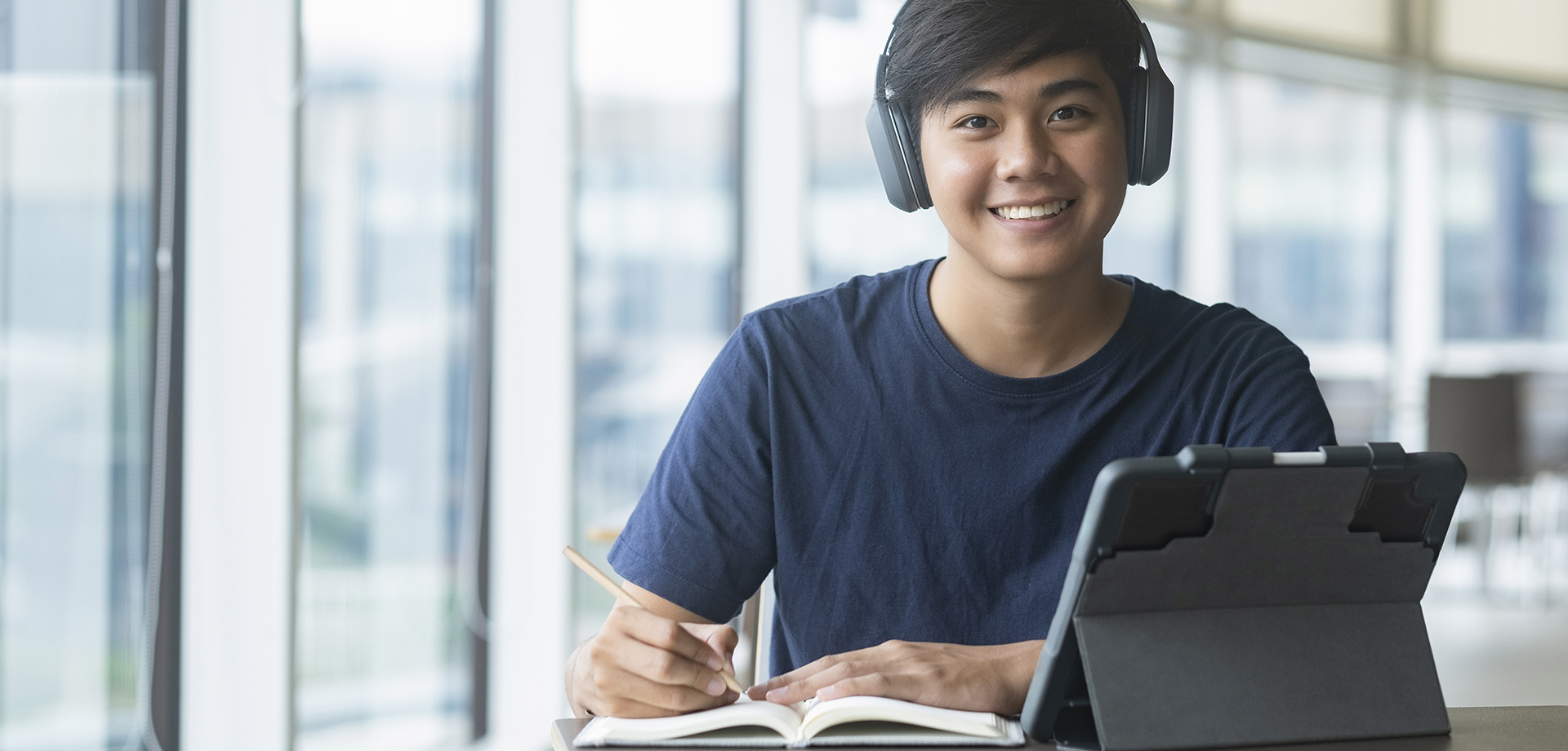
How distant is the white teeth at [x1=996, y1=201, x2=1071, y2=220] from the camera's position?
1.18 metres

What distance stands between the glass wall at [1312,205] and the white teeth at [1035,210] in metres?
5.51

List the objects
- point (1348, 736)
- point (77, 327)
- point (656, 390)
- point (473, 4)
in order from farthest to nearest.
A: point (656, 390), point (473, 4), point (77, 327), point (1348, 736)

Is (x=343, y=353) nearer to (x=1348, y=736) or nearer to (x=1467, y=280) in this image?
(x=1348, y=736)

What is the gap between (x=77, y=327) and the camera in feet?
6.52

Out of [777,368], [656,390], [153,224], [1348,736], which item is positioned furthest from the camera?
[656,390]

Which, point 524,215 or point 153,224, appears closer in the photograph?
Result: point 153,224

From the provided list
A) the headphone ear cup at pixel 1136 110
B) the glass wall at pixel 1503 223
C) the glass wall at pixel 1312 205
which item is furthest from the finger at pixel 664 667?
the glass wall at pixel 1503 223

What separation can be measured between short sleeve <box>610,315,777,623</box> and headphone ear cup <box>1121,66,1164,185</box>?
0.41 metres

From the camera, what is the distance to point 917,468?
1234 mm

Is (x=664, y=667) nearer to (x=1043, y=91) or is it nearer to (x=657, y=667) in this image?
(x=657, y=667)

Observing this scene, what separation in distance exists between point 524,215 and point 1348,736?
2912 millimetres

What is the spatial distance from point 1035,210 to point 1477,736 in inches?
21.8

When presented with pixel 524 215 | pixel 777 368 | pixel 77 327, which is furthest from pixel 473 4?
pixel 777 368

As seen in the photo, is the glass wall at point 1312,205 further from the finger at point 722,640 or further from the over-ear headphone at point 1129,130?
the finger at point 722,640
